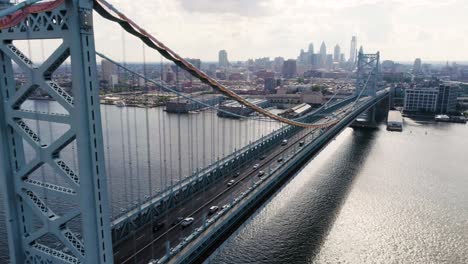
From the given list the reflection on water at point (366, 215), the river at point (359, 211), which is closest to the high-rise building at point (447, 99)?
the river at point (359, 211)

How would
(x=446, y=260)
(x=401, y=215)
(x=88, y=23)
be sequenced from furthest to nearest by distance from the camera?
(x=401, y=215)
(x=446, y=260)
(x=88, y=23)

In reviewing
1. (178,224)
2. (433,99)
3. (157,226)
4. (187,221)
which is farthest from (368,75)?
(157,226)

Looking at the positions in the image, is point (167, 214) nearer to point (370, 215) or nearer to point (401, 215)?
point (370, 215)

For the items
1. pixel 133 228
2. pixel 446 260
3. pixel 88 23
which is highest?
pixel 88 23

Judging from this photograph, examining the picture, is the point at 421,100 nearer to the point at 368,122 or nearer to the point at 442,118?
the point at 442,118

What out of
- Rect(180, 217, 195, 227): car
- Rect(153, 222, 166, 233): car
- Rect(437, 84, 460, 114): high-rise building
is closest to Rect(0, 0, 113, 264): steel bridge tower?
Rect(153, 222, 166, 233): car

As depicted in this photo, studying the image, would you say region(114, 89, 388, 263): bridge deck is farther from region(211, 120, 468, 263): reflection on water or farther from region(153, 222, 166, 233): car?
region(211, 120, 468, 263): reflection on water

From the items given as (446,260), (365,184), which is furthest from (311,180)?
(446,260)
